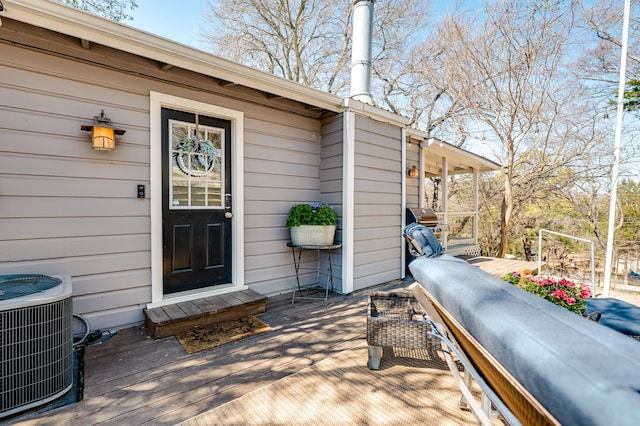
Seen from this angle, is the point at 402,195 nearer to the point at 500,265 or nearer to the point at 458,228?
the point at 500,265

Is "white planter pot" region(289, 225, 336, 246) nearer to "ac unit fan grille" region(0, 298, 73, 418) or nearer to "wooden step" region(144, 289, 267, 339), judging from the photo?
"wooden step" region(144, 289, 267, 339)

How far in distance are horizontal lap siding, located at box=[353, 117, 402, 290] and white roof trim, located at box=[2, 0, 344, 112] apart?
1.12 m

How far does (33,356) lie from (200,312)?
1192mm

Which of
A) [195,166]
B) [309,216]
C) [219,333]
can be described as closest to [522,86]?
[309,216]

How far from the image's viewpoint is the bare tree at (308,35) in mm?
9547

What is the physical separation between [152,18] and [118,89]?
4.44 m

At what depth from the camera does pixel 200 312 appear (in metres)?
2.79

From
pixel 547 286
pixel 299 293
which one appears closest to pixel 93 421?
pixel 299 293

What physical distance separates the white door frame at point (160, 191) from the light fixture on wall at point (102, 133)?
1.11ft

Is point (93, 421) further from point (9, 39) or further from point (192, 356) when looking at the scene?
point (9, 39)

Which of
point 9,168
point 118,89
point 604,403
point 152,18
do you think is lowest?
point 604,403

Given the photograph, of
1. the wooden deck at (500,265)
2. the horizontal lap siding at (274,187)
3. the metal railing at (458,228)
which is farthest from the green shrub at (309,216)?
the wooden deck at (500,265)

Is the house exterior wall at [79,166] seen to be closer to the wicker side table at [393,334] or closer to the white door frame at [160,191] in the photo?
the white door frame at [160,191]

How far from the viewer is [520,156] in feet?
28.1
